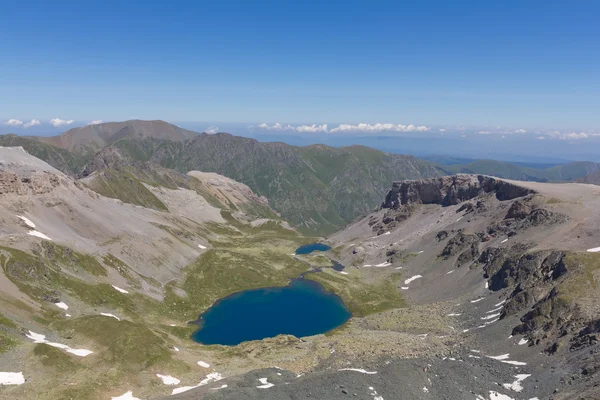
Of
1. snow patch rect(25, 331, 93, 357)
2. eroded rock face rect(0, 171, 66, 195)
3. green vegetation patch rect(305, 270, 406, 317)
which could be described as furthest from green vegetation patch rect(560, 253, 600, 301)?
eroded rock face rect(0, 171, 66, 195)

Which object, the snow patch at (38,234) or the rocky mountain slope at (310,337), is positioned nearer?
the rocky mountain slope at (310,337)

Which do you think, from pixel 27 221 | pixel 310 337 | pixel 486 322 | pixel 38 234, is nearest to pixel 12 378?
pixel 310 337

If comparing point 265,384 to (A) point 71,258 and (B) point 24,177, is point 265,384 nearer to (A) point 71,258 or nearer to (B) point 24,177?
(A) point 71,258

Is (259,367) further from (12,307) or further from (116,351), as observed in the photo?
(12,307)

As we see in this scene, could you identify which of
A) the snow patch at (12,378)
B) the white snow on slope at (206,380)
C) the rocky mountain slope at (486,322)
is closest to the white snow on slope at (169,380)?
the white snow on slope at (206,380)

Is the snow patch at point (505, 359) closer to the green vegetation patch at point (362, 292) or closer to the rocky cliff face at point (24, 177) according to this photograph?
the green vegetation patch at point (362, 292)

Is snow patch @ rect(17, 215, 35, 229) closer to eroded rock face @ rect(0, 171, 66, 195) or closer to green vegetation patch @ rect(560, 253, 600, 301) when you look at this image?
eroded rock face @ rect(0, 171, 66, 195)
